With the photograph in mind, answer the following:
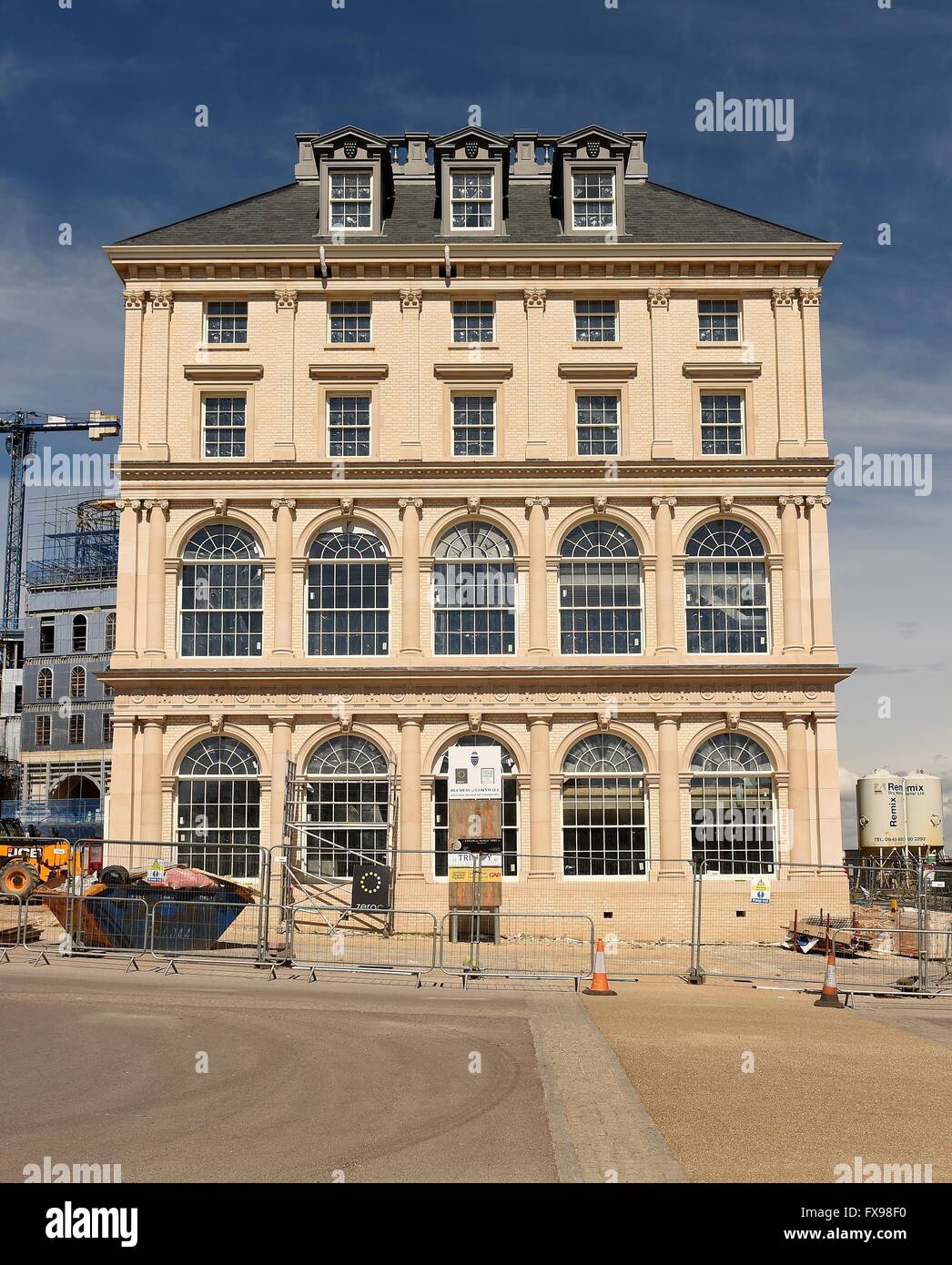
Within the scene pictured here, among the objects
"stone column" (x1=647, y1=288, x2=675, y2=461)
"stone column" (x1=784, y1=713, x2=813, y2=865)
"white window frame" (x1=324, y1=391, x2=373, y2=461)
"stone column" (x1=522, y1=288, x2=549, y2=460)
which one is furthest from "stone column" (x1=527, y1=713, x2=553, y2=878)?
"white window frame" (x1=324, y1=391, x2=373, y2=461)

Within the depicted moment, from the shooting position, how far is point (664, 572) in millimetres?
37000

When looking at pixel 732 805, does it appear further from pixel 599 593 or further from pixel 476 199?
pixel 476 199

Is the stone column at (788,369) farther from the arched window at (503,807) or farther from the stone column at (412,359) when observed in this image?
the arched window at (503,807)

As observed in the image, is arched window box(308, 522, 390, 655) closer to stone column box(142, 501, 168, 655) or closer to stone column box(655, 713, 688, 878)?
stone column box(142, 501, 168, 655)

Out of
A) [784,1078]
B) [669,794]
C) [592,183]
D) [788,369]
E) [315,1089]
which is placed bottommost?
[784,1078]

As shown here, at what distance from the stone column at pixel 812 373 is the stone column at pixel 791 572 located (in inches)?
67.9

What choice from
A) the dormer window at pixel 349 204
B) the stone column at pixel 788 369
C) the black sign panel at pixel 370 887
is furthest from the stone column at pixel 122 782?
the stone column at pixel 788 369

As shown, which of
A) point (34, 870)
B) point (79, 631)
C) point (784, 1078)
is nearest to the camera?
point (784, 1078)

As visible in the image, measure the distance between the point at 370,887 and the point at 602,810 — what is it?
7017 mm

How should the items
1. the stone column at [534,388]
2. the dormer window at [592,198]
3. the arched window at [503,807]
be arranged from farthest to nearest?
the dormer window at [592,198]
the stone column at [534,388]
the arched window at [503,807]

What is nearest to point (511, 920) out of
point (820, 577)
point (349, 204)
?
point (820, 577)

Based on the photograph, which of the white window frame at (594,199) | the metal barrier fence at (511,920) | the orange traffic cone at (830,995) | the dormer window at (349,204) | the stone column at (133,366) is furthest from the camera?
the dormer window at (349,204)

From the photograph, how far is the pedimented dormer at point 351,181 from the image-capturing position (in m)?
39.8

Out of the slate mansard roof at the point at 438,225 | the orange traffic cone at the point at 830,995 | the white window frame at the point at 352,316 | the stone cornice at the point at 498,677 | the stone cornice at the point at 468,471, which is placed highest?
A: the slate mansard roof at the point at 438,225
